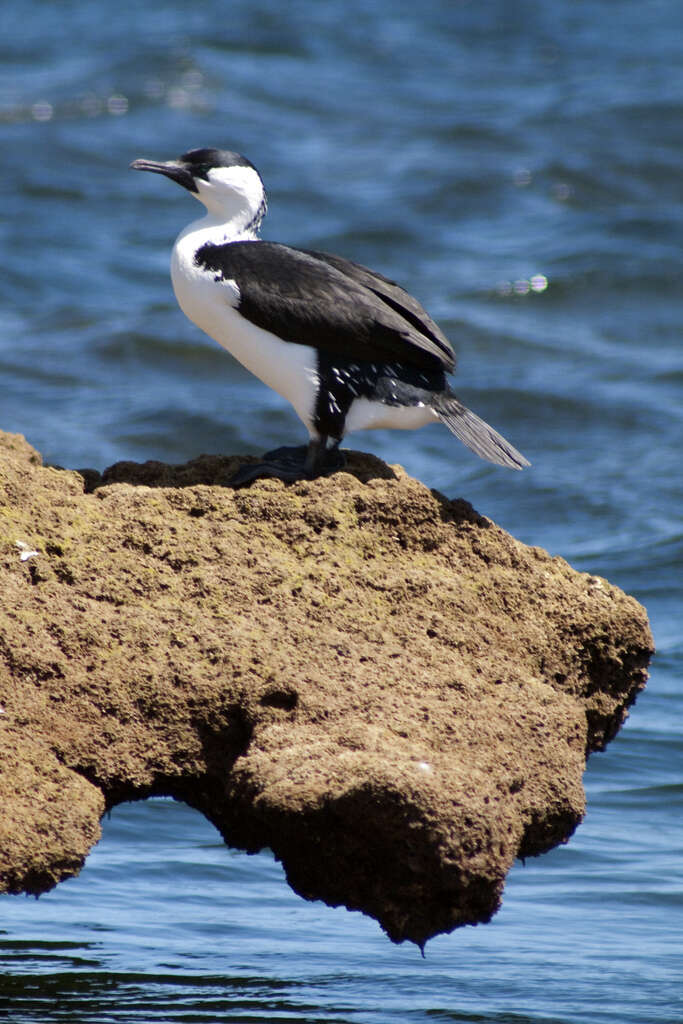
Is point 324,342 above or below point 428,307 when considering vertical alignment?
above

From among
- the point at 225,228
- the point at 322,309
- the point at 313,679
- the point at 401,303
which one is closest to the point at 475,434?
the point at 401,303

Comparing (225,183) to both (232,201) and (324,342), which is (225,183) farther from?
(324,342)

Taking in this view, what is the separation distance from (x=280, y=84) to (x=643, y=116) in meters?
4.91

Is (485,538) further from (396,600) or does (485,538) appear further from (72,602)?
(72,602)

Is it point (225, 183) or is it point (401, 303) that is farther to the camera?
point (225, 183)

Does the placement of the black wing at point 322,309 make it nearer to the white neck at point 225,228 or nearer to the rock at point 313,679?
the white neck at point 225,228

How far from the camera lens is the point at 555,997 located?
514 centimetres

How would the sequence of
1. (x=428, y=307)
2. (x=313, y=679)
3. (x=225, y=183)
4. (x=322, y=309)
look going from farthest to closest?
1. (x=428, y=307)
2. (x=225, y=183)
3. (x=322, y=309)
4. (x=313, y=679)

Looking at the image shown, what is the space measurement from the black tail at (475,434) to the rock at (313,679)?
1.36 ft

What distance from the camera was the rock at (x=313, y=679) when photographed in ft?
11.9

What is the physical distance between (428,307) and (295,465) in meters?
9.21

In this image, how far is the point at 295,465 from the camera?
15.8 feet

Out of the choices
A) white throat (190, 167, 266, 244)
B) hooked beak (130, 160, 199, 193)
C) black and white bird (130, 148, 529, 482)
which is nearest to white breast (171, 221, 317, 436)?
black and white bird (130, 148, 529, 482)

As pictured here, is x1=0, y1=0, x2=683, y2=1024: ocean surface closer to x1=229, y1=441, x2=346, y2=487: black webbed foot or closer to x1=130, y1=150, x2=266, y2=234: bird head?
x1=229, y1=441, x2=346, y2=487: black webbed foot
